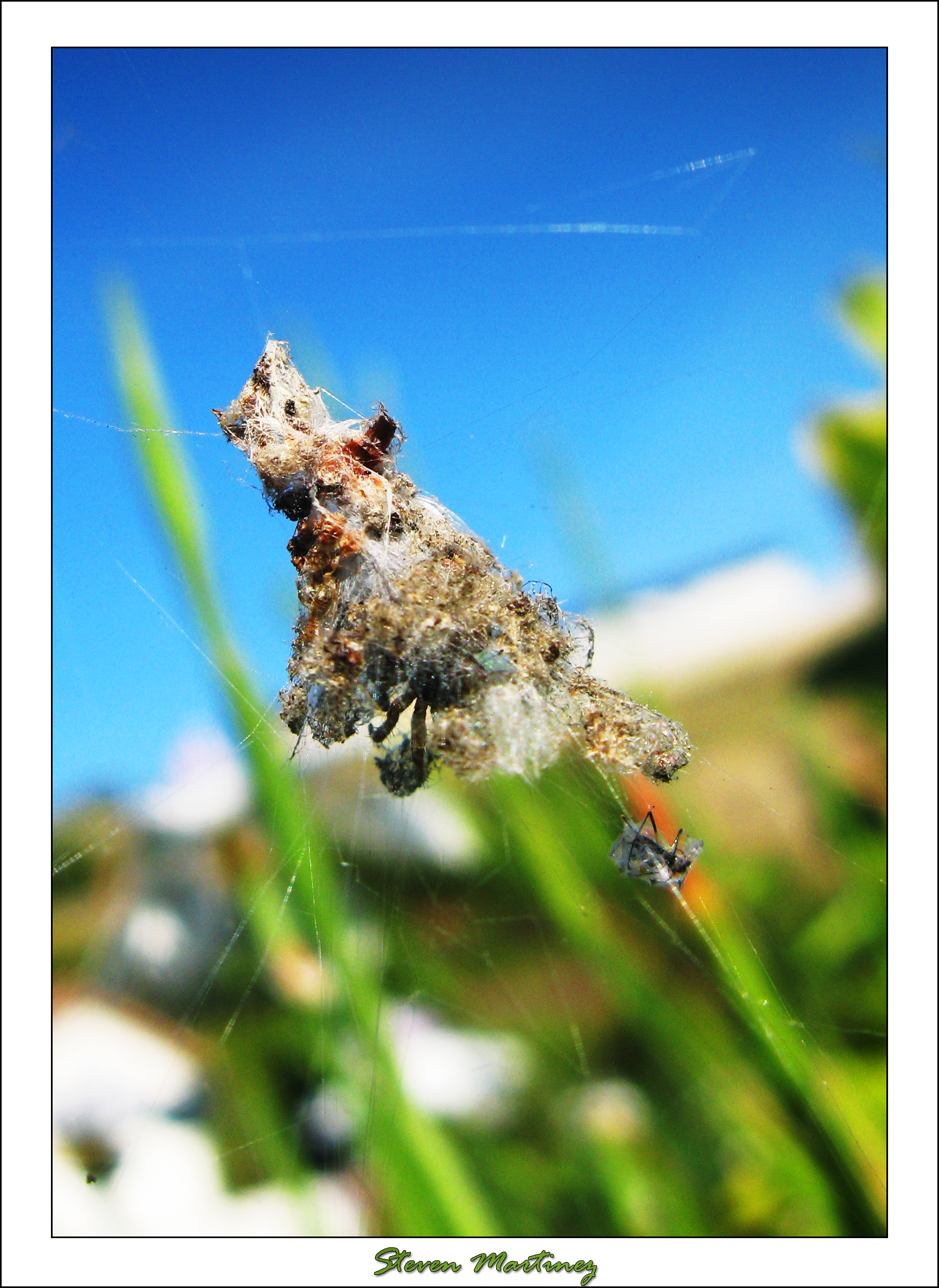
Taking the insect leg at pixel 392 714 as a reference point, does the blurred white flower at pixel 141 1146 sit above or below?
below

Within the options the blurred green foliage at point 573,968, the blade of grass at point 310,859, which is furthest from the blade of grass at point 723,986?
the blade of grass at point 310,859

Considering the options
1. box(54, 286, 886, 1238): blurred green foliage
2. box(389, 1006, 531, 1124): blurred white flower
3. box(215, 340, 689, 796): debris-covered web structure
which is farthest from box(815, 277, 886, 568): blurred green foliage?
box(389, 1006, 531, 1124): blurred white flower

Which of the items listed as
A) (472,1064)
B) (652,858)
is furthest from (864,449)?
(472,1064)

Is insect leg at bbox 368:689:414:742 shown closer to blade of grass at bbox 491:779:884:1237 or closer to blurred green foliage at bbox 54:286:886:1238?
blurred green foliage at bbox 54:286:886:1238

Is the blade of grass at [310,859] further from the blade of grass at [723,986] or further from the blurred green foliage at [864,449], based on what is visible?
the blurred green foliage at [864,449]

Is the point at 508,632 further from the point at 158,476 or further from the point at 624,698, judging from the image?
the point at 158,476

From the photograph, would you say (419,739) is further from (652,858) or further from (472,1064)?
(472,1064)

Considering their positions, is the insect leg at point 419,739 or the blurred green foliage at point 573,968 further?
the blurred green foliage at point 573,968
